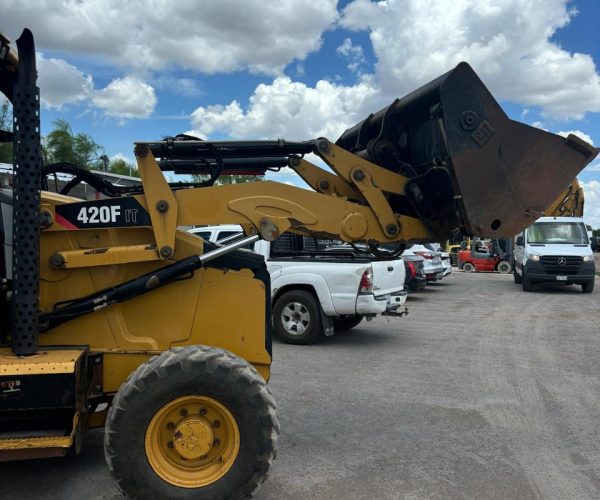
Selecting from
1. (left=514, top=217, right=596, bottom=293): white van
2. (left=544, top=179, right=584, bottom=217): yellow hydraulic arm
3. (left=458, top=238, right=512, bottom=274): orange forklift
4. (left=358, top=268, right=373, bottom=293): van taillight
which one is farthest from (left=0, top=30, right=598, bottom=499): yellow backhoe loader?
(left=458, top=238, right=512, bottom=274): orange forklift

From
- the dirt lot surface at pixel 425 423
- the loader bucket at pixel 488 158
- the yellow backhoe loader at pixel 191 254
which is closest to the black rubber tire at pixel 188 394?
the yellow backhoe loader at pixel 191 254

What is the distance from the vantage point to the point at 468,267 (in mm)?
31516

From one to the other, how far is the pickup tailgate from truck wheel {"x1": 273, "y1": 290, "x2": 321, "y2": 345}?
1.04 metres

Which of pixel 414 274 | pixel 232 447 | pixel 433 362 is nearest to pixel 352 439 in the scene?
pixel 232 447

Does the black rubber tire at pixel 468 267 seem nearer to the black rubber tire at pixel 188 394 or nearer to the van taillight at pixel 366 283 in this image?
the van taillight at pixel 366 283

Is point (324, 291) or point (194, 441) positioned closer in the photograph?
point (194, 441)

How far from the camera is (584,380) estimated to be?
7273 millimetres

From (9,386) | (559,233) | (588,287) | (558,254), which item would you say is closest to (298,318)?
(9,386)

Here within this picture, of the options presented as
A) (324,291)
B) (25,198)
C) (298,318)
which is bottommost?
(298,318)

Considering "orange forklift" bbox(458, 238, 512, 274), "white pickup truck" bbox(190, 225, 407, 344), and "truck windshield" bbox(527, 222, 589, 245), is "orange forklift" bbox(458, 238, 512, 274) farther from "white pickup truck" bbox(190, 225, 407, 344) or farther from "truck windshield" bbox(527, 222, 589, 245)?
"white pickup truck" bbox(190, 225, 407, 344)

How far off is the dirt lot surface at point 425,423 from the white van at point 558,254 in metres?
8.06

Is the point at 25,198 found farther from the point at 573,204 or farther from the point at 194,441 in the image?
the point at 573,204

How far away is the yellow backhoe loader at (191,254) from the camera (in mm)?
3566

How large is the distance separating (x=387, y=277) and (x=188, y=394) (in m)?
6.35
